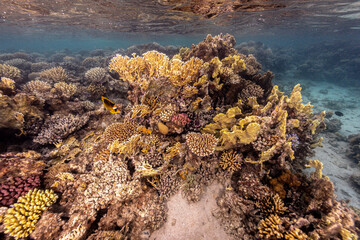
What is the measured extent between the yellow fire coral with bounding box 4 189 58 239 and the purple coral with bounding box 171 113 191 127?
362cm

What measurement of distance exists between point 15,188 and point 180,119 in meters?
4.30

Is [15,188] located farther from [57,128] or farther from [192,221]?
[192,221]

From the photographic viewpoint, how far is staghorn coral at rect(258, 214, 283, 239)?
3086 mm

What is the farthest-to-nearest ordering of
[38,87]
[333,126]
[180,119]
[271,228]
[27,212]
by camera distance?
[333,126] → [38,87] → [180,119] → [271,228] → [27,212]

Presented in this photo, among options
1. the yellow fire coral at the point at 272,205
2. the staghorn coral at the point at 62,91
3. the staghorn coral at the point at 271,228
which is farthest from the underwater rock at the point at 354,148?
the staghorn coral at the point at 62,91

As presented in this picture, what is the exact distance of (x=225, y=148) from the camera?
441 cm

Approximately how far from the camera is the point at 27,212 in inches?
121

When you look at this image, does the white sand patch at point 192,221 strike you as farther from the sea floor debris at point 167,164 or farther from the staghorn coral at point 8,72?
the staghorn coral at point 8,72

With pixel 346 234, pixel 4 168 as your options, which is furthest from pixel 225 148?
pixel 4 168

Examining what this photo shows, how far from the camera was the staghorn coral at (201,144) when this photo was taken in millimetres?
4095

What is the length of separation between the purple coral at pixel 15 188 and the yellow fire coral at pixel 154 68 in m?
3.90

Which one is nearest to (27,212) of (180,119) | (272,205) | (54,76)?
(180,119)

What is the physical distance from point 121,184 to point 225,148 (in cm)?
315

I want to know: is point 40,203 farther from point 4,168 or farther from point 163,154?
point 163,154
